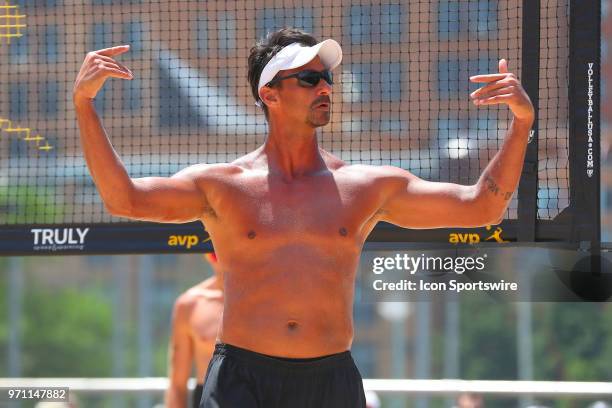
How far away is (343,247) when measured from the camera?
4.26 m

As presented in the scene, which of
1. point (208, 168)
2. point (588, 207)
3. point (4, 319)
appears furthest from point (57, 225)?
point (4, 319)

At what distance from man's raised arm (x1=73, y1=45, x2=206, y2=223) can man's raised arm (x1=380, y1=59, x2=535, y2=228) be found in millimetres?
837

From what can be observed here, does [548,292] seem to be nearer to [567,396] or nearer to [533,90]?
[533,90]

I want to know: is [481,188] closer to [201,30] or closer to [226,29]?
[226,29]

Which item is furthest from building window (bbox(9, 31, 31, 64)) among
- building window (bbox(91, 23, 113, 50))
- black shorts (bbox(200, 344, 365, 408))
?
black shorts (bbox(200, 344, 365, 408))

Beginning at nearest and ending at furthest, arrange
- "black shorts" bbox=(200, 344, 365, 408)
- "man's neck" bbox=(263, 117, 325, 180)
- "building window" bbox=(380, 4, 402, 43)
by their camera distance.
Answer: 1. "black shorts" bbox=(200, 344, 365, 408)
2. "man's neck" bbox=(263, 117, 325, 180)
3. "building window" bbox=(380, 4, 402, 43)

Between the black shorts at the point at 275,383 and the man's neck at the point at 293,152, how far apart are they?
0.69 m

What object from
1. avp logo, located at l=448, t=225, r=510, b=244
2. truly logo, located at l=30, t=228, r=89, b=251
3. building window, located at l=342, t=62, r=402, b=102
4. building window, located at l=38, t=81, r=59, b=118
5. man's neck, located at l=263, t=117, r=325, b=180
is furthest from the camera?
building window, located at l=38, t=81, r=59, b=118

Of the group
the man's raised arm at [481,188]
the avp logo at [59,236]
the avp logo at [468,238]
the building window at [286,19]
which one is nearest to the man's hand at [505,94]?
the man's raised arm at [481,188]

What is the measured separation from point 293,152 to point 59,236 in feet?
7.90

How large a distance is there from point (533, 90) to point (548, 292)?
3.44ft

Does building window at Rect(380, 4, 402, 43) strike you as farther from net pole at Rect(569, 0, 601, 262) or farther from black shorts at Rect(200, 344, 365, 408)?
black shorts at Rect(200, 344, 365, 408)

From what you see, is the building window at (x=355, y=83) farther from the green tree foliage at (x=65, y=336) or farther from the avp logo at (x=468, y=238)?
the green tree foliage at (x=65, y=336)

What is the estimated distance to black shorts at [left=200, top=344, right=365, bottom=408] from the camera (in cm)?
408
